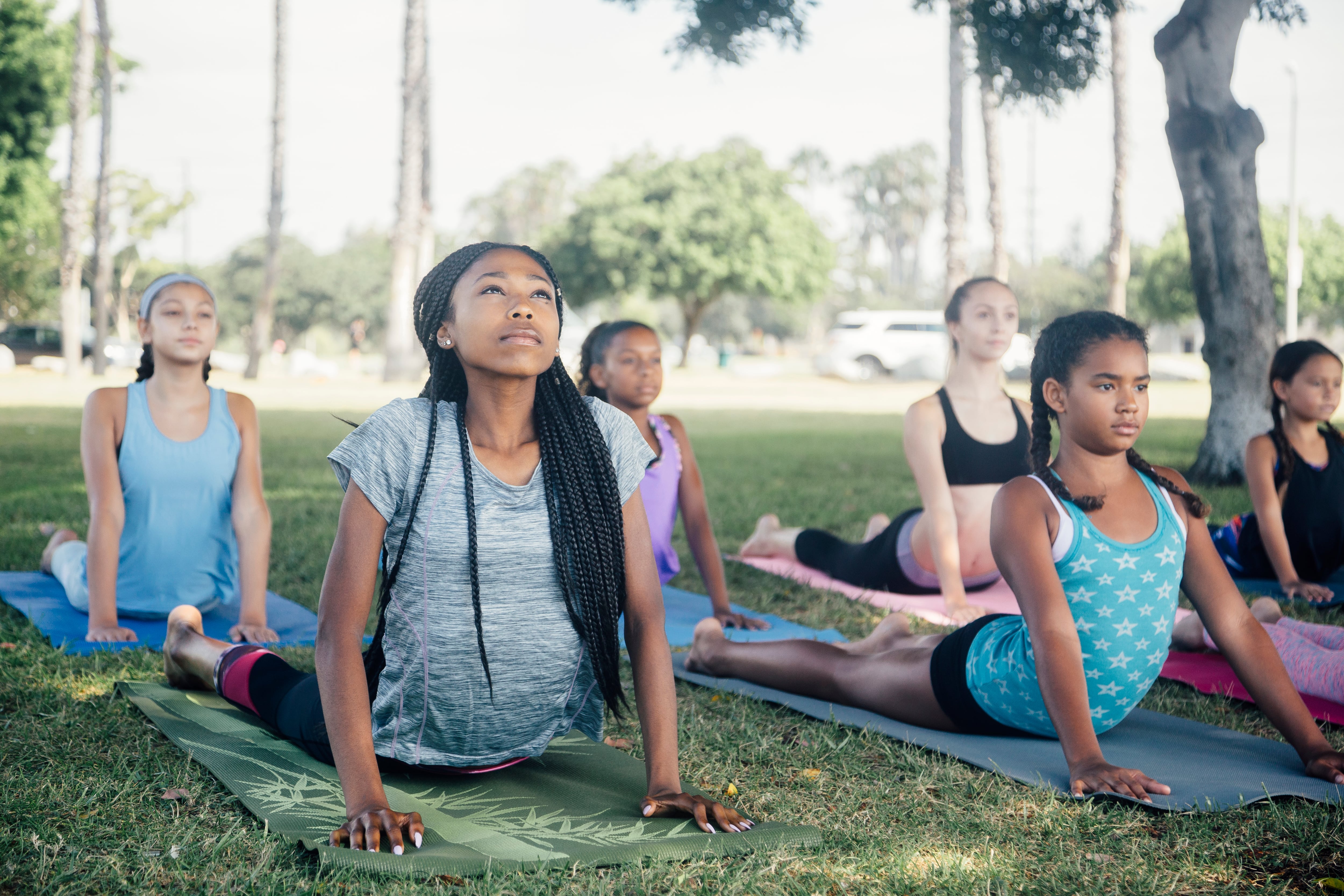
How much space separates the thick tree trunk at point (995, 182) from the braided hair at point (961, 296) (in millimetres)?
17736

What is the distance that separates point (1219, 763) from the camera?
10.5 ft

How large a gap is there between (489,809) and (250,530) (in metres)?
2.57

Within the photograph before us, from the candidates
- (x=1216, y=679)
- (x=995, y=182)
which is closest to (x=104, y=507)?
(x=1216, y=679)

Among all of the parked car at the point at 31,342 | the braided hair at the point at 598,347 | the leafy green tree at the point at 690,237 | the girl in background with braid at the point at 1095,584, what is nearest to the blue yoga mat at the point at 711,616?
the braided hair at the point at 598,347

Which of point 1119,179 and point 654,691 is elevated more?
point 1119,179

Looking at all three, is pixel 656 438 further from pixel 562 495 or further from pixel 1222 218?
pixel 1222 218

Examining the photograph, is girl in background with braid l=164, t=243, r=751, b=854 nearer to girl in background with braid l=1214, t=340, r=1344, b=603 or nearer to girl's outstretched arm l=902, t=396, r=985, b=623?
girl's outstretched arm l=902, t=396, r=985, b=623

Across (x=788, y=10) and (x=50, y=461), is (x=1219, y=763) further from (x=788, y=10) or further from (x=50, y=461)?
(x=50, y=461)

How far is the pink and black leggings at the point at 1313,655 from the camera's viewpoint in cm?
374

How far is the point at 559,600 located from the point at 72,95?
87.2ft

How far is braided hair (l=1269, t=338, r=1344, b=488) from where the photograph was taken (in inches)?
214

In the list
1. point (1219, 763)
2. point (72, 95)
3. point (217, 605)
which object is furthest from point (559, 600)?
point (72, 95)

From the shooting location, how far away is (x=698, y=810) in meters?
2.55

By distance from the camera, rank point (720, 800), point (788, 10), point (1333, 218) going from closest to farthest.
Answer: point (720, 800)
point (788, 10)
point (1333, 218)
